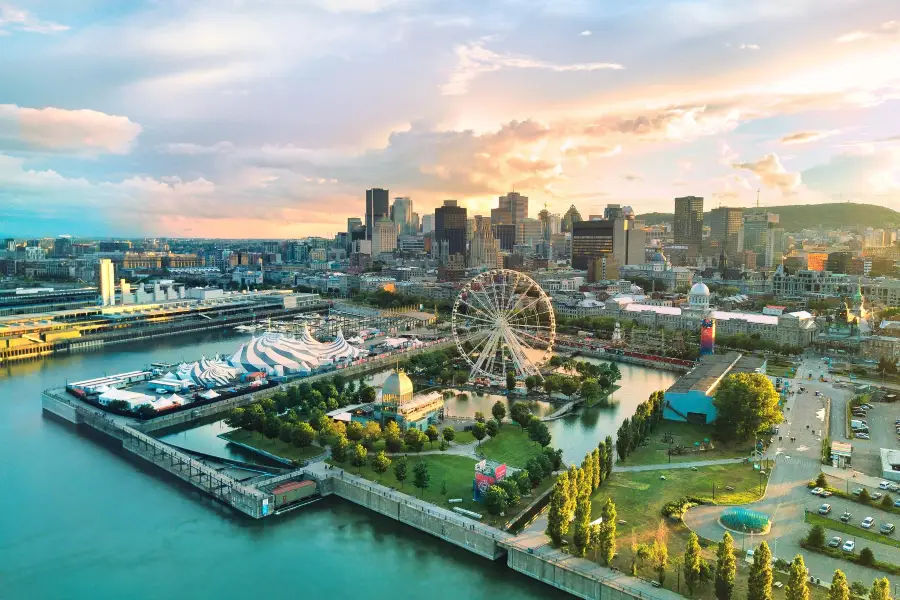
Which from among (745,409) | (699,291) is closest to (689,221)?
(699,291)

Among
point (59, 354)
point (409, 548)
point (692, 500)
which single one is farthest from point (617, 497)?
point (59, 354)

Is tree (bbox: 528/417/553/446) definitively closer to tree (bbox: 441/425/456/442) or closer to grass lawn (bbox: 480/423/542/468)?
grass lawn (bbox: 480/423/542/468)

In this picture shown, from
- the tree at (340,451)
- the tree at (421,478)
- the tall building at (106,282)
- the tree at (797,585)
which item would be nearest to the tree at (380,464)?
the tree at (340,451)

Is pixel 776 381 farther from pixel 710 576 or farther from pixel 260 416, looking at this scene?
pixel 260 416

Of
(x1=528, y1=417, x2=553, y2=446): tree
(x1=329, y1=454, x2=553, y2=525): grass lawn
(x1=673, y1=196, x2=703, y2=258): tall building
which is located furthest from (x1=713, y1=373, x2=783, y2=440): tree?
(x1=673, y1=196, x2=703, y2=258): tall building

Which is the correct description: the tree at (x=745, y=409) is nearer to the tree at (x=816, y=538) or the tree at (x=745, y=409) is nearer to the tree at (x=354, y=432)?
the tree at (x=816, y=538)
